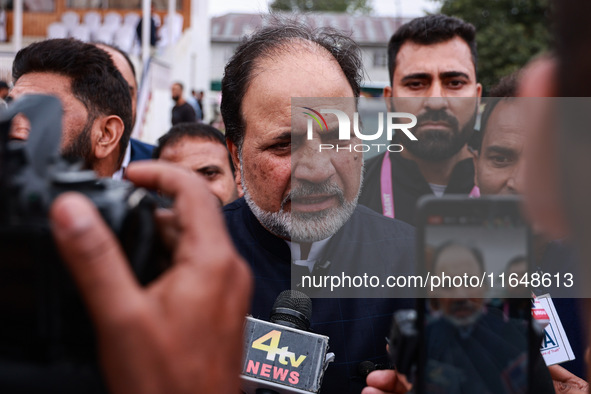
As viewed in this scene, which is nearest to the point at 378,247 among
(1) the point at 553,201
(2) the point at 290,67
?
(2) the point at 290,67

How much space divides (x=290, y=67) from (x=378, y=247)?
63 cm

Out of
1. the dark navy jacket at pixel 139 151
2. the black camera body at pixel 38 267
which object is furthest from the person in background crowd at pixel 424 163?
the dark navy jacket at pixel 139 151

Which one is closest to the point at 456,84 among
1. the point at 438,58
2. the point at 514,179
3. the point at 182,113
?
the point at 438,58

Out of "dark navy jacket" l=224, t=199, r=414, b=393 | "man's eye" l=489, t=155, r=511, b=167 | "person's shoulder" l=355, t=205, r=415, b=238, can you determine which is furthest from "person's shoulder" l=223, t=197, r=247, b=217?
"man's eye" l=489, t=155, r=511, b=167

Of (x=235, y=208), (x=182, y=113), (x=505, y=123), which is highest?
(x=182, y=113)

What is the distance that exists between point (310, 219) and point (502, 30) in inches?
1038

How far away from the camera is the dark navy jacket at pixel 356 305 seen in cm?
168

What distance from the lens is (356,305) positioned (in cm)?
173

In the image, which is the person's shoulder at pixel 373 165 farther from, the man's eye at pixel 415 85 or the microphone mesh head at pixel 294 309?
the man's eye at pixel 415 85

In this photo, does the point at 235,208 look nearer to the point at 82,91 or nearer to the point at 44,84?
the point at 82,91

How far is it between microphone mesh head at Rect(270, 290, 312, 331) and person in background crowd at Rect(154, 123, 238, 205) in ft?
6.41

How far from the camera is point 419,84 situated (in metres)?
3.39

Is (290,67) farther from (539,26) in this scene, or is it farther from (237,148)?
(539,26)

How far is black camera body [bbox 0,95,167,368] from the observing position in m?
0.72
